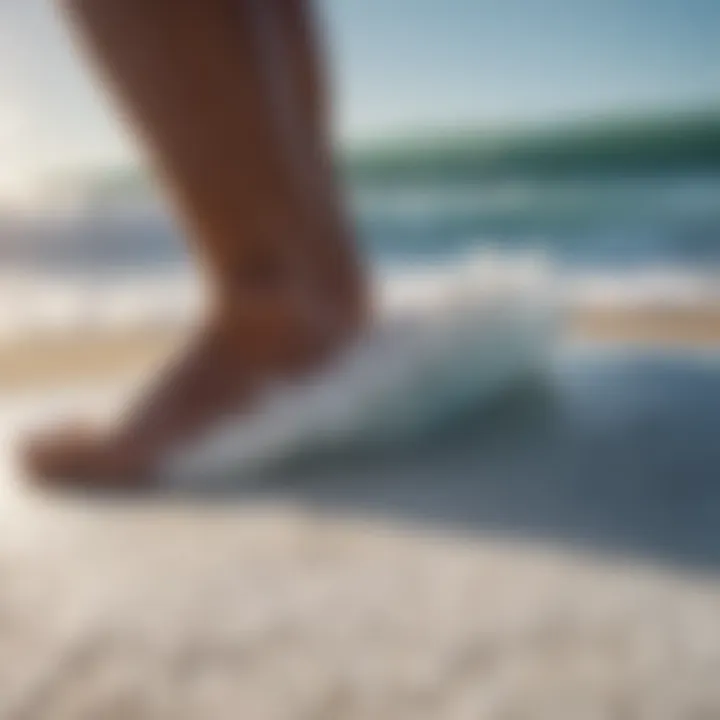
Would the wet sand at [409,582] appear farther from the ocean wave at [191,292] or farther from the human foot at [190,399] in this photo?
the ocean wave at [191,292]

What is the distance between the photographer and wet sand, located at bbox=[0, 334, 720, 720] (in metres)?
0.49

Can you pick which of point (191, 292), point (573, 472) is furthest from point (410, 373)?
point (191, 292)

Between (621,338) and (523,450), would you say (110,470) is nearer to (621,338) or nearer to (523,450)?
(523,450)

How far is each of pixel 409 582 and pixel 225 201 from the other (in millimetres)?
314

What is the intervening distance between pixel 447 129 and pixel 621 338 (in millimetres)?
279

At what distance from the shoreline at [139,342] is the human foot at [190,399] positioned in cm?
16

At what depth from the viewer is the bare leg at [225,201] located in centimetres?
74

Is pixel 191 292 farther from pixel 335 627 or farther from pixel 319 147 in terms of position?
pixel 335 627

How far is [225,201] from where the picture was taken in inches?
30.8

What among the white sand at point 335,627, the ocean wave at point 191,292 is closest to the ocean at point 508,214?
the ocean wave at point 191,292

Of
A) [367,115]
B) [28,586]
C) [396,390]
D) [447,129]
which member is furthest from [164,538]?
[447,129]

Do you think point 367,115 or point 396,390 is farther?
point 367,115

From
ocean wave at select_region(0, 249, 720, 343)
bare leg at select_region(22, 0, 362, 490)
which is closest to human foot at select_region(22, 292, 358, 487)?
bare leg at select_region(22, 0, 362, 490)

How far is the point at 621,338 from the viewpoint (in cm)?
97
